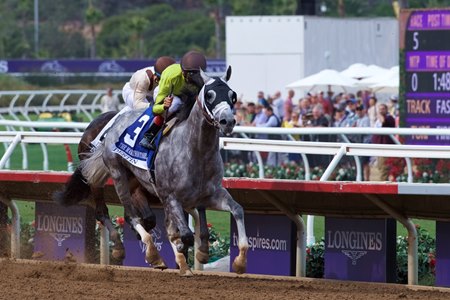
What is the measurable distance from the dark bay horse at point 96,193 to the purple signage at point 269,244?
0.68 m

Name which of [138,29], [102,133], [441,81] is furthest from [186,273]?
[138,29]

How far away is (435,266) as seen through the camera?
7609 mm

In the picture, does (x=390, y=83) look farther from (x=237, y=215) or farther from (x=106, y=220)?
(x=237, y=215)

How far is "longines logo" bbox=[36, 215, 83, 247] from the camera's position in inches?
366

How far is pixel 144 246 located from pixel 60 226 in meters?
0.85

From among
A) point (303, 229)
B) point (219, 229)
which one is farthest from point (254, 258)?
point (219, 229)

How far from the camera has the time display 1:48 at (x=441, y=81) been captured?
14.1 metres

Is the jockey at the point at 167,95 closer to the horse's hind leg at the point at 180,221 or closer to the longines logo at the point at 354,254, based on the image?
the horse's hind leg at the point at 180,221

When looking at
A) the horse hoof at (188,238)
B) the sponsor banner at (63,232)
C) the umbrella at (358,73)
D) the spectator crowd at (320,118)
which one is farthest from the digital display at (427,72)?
the umbrella at (358,73)

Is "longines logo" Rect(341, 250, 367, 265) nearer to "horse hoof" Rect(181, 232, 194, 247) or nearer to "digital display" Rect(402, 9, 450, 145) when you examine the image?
"horse hoof" Rect(181, 232, 194, 247)

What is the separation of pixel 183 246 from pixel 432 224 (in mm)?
4612

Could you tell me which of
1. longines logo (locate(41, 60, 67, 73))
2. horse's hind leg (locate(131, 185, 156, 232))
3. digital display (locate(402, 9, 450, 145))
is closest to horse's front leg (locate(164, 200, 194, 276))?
horse's hind leg (locate(131, 185, 156, 232))

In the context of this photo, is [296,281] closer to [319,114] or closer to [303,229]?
[303,229]

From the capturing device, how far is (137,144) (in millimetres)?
8156
